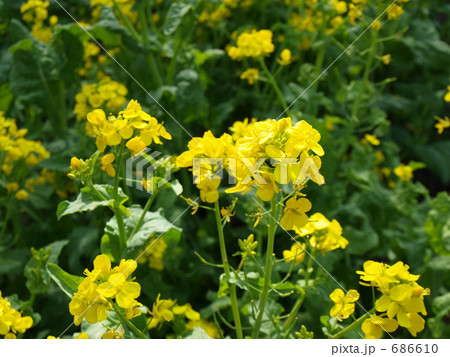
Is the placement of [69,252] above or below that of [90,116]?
below

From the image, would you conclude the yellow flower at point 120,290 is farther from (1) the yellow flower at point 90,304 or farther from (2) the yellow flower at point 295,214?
(2) the yellow flower at point 295,214

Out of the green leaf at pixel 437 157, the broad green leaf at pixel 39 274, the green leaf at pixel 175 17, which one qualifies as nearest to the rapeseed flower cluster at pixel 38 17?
the green leaf at pixel 175 17

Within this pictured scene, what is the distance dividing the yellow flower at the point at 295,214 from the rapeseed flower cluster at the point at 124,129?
432mm

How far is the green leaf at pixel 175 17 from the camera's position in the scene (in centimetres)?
248

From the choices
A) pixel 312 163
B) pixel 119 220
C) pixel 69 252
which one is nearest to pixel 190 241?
pixel 69 252

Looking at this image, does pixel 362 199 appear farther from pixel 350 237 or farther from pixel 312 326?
pixel 312 326

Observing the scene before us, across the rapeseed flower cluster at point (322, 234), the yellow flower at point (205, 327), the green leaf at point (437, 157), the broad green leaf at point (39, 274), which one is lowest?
the green leaf at point (437, 157)

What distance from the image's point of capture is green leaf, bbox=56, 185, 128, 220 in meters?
1.56

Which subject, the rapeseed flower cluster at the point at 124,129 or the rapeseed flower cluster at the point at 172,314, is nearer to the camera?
the rapeseed flower cluster at the point at 124,129

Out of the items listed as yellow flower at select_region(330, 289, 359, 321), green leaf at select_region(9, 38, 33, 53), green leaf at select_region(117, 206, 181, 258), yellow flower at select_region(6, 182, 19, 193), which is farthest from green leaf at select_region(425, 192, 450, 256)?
green leaf at select_region(9, 38, 33, 53)

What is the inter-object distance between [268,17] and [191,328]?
2219mm

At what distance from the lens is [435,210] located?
239cm

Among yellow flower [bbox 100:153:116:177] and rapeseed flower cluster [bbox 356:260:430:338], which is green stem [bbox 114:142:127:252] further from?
rapeseed flower cluster [bbox 356:260:430:338]

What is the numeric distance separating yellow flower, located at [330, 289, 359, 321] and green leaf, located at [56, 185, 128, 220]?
677 millimetres
